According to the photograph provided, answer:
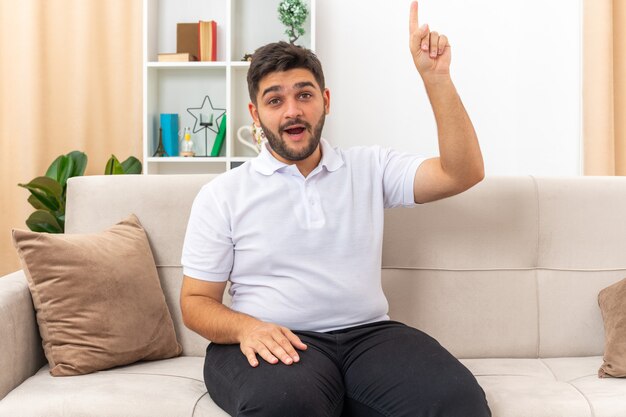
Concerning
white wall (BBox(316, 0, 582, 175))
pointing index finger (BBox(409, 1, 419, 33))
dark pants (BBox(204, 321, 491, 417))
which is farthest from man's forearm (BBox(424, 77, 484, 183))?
white wall (BBox(316, 0, 582, 175))

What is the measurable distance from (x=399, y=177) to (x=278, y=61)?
1.36 ft

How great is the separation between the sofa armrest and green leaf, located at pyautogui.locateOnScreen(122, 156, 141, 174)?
5.34 feet

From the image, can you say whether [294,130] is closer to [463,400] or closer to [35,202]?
[463,400]

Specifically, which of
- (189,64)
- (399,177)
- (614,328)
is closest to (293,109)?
(399,177)

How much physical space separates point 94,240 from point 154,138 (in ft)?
6.15

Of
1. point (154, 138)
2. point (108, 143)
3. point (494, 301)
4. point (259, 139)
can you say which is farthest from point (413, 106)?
point (494, 301)

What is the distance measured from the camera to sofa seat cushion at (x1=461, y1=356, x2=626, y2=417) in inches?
63.4

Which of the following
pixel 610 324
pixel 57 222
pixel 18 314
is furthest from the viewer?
pixel 57 222

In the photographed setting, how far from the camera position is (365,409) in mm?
1540

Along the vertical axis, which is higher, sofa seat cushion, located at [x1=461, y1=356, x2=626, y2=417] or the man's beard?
the man's beard

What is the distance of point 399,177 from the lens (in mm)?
1878

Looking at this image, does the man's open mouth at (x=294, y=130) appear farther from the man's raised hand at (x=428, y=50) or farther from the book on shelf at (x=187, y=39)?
the book on shelf at (x=187, y=39)

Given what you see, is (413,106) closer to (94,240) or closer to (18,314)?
(94,240)

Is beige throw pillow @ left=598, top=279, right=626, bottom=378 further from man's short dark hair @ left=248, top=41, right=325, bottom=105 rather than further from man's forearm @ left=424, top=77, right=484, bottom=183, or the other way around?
man's short dark hair @ left=248, top=41, right=325, bottom=105
